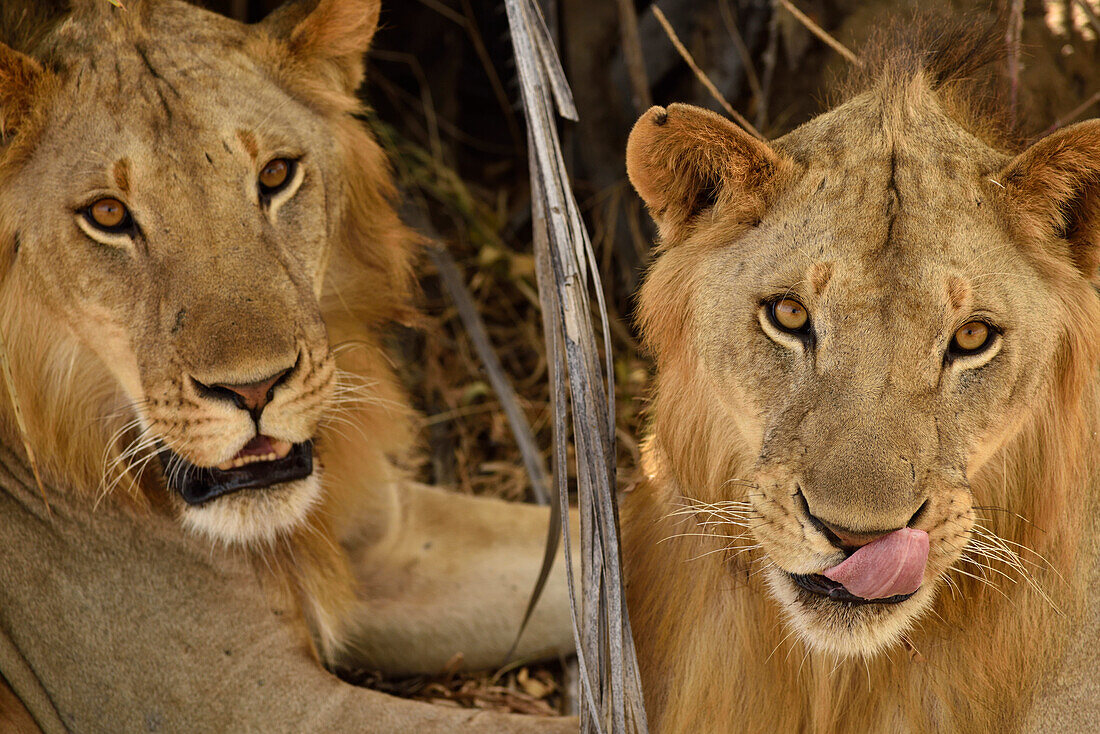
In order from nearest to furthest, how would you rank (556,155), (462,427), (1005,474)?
(1005,474)
(556,155)
(462,427)

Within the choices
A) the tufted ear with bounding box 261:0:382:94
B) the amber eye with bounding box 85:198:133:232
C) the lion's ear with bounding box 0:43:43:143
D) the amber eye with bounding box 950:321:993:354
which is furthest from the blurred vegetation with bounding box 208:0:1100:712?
the amber eye with bounding box 950:321:993:354

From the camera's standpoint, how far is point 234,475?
2.54m

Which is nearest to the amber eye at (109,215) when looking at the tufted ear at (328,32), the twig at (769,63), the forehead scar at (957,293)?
the tufted ear at (328,32)

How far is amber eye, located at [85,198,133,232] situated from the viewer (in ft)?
8.13

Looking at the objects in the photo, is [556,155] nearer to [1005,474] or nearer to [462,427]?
[1005,474]

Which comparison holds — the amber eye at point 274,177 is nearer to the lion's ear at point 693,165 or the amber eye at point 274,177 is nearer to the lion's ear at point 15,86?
the lion's ear at point 15,86

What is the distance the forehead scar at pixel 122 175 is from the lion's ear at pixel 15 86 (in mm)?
227

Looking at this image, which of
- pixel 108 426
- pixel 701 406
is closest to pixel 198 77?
pixel 108 426

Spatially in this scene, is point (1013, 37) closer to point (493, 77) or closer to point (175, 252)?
point (175, 252)

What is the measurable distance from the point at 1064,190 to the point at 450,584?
236 centimetres

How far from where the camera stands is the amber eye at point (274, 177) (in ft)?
8.68

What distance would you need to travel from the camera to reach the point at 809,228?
2068 mm

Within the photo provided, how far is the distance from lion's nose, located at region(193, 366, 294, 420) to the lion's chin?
42.9 inches

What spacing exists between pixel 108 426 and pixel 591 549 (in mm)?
1249
